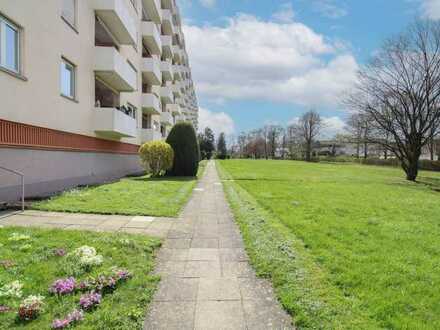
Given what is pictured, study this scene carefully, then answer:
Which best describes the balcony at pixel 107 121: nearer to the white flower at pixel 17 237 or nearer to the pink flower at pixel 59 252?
the white flower at pixel 17 237

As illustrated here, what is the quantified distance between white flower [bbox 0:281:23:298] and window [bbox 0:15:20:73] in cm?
693

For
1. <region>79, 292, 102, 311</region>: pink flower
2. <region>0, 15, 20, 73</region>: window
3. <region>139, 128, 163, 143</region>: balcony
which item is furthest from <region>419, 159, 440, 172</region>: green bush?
<region>79, 292, 102, 311</region>: pink flower

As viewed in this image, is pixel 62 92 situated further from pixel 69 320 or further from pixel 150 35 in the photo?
pixel 150 35

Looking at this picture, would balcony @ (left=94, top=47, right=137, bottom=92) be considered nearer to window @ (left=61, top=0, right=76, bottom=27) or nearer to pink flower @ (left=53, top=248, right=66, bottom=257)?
window @ (left=61, top=0, right=76, bottom=27)

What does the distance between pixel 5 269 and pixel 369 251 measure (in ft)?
16.6

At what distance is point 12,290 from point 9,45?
25.2 feet

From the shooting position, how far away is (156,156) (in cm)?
1656

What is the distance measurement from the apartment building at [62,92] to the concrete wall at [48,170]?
26mm

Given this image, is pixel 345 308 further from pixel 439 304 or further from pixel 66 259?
pixel 66 259

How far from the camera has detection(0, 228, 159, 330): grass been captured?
2.69 m

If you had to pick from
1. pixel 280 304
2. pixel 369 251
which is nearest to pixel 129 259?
pixel 280 304

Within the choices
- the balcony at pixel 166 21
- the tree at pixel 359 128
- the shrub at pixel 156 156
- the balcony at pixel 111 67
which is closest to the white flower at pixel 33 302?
the balcony at pixel 111 67

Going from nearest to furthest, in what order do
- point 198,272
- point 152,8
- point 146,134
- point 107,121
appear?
point 198,272 < point 107,121 < point 146,134 < point 152,8

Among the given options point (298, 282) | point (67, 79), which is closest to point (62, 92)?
point (67, 79)
